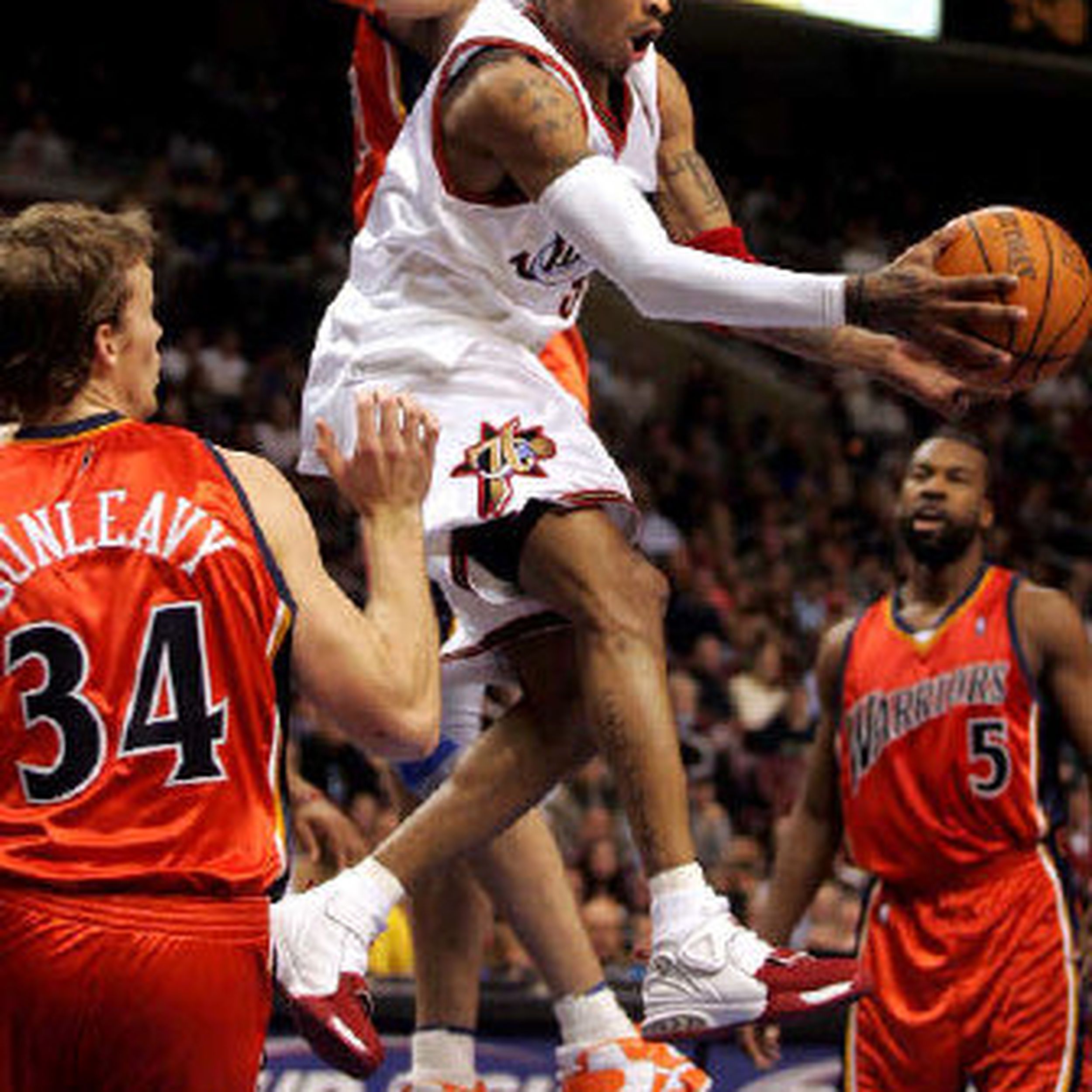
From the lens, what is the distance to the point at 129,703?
8.36ft

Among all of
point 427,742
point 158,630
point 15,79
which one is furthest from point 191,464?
point 15,79

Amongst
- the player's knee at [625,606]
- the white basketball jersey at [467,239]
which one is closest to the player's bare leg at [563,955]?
the player's knee at [625,606]

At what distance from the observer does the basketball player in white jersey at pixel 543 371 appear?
3279mm

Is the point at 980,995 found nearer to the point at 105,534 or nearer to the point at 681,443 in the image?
the point at 105,534

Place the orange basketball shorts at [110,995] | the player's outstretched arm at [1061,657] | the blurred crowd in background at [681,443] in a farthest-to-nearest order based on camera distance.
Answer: the blurred crowd in background at [681,443], the player's outstretched arm at [1061,657], the orange basketball shorts at [110,995]

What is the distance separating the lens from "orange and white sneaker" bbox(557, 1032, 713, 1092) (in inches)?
145

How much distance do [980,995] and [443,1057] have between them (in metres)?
1.77

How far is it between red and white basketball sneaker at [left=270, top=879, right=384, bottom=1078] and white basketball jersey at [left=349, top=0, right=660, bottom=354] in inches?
41.5

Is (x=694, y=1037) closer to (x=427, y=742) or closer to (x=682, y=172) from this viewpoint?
(x=427, y=742)

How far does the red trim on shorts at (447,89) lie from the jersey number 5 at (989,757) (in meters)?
2.32

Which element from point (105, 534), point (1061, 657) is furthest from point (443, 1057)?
point (1061, 657)

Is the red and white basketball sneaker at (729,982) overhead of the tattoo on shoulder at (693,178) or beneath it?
beneath

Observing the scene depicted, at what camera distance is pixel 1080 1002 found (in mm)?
5039

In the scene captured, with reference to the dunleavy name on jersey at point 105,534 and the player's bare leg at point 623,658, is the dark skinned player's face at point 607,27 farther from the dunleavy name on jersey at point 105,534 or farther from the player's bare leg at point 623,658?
the dunleavy name on jersey at point 105,534
